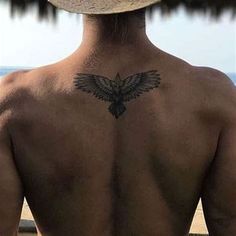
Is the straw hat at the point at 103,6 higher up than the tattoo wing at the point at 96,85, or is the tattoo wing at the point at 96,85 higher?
the straw hat at the point at 103,6

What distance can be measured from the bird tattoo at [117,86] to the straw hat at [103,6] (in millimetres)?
110

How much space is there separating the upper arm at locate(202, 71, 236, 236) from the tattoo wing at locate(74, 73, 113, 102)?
0.20m

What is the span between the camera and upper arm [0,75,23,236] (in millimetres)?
931

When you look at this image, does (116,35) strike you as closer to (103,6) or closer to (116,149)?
(103,6)

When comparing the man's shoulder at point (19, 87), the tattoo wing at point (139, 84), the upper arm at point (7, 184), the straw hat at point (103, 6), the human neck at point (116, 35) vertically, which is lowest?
the upper arm at point (7, 184)

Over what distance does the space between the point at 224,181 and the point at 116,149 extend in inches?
7.4

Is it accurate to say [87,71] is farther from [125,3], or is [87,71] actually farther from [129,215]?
[129,215]

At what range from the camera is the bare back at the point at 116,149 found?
92 cm

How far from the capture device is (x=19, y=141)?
94 centimetres

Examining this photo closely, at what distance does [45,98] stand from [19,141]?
0.09 m

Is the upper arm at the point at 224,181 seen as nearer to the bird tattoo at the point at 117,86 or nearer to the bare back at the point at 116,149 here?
the bare back at the point at 116,149

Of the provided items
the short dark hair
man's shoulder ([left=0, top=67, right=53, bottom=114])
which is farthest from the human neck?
man's shoulder ([left=0, top=67, right=53, bottom=114])

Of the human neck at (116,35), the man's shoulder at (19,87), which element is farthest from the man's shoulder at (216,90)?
the man's shoulder at (19,87)

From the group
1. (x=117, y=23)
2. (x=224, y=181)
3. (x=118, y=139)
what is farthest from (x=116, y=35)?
(x=224, y=181)
